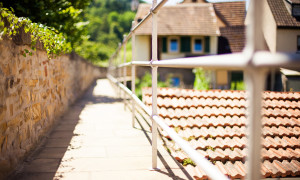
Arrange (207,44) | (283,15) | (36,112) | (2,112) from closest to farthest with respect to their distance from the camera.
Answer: (2,112) < (283,15) < (36,112) < (207,44)

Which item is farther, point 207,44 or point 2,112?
point 207,44

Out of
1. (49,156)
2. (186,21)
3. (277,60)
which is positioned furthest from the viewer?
(186,21)

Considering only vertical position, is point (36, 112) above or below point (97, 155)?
above

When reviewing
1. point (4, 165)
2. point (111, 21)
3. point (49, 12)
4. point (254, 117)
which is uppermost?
point (111, 21)

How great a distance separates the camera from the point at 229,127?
4.31 meters

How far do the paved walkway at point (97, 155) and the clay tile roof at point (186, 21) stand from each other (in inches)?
618

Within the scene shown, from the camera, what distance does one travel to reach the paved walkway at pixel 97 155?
7.88 ft

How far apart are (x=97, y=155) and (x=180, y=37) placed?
1791 cm

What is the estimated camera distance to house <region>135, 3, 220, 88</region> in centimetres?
1961

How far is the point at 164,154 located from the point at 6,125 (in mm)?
1514

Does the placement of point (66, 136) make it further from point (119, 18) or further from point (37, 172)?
point (119, 18)

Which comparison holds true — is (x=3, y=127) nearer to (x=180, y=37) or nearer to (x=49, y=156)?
(x=49, y=156)

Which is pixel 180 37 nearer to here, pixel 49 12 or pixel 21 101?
pixel 49 12

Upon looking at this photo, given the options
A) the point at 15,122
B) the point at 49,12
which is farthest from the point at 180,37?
the point at 15,122
